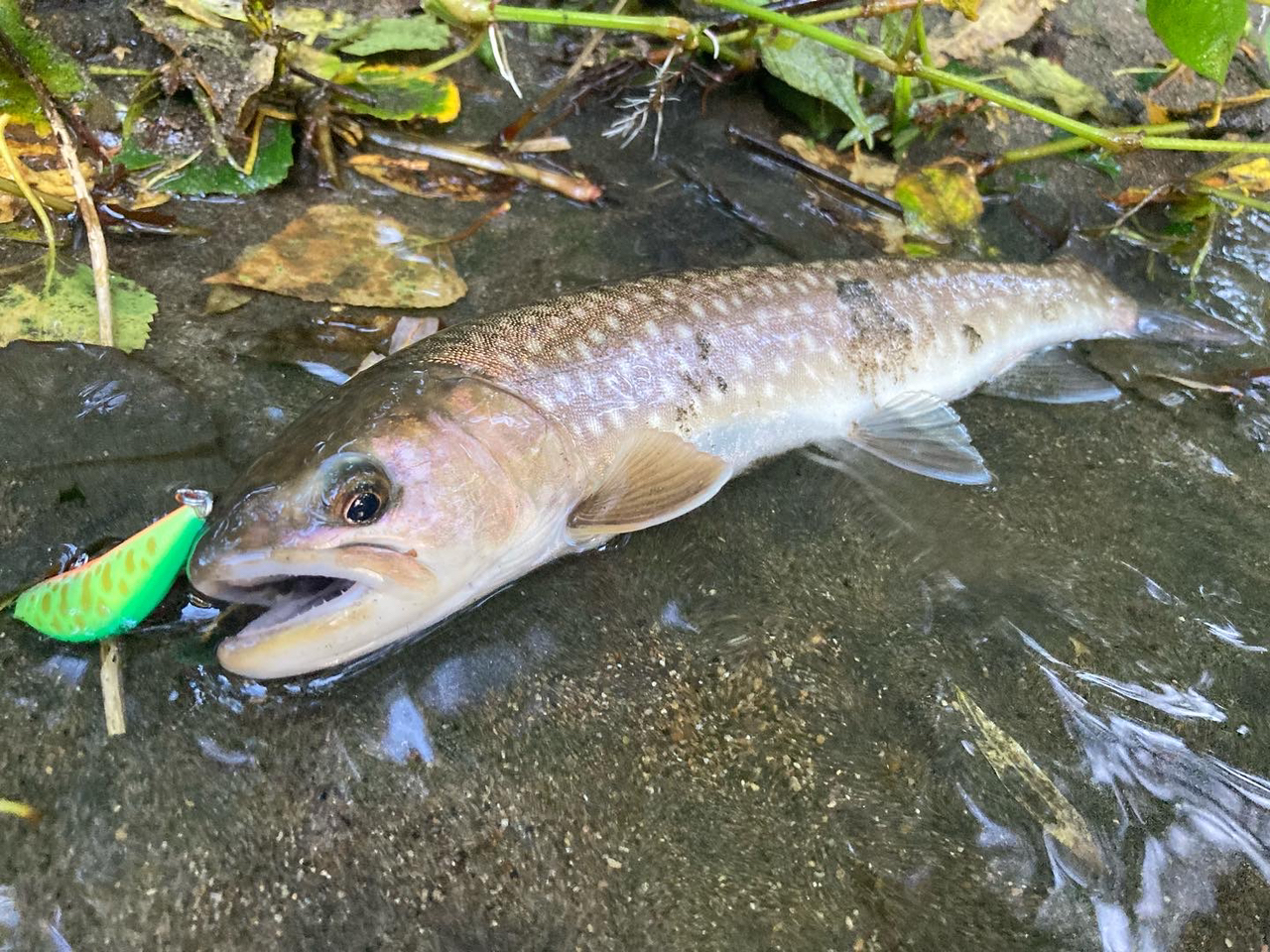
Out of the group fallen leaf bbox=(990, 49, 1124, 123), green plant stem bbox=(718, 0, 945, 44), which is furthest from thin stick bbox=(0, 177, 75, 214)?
fallen leaf bbox=(990, 49, 1124, 123)

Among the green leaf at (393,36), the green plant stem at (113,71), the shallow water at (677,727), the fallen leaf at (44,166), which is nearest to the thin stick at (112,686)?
the shallow water at (677,727)

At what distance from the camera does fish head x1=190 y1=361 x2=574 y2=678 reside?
191 centimetres

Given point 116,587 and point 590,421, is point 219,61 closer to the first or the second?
point 590,421

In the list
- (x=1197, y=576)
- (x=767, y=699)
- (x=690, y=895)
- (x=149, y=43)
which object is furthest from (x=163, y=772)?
(x=149, y=43)

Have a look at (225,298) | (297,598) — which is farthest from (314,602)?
(225,298)

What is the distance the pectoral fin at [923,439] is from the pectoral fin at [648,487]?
87 centimetres

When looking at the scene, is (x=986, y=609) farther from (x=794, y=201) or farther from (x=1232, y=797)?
(x=794, y=201)

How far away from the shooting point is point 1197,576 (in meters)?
2.84

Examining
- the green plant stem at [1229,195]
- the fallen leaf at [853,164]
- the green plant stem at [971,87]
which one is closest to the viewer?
the green plant stem at [971,87]

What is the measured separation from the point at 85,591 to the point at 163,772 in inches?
18.6

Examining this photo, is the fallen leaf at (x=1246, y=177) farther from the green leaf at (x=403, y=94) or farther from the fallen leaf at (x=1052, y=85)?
the green leaf at (x=403, y=94)

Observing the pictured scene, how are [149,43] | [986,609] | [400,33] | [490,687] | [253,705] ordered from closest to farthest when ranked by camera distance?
[253,705] < [490,687] < [986,609] < [149,43] < [400,33]

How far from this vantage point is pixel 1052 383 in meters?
3.54

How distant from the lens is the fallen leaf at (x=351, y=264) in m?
3.13
